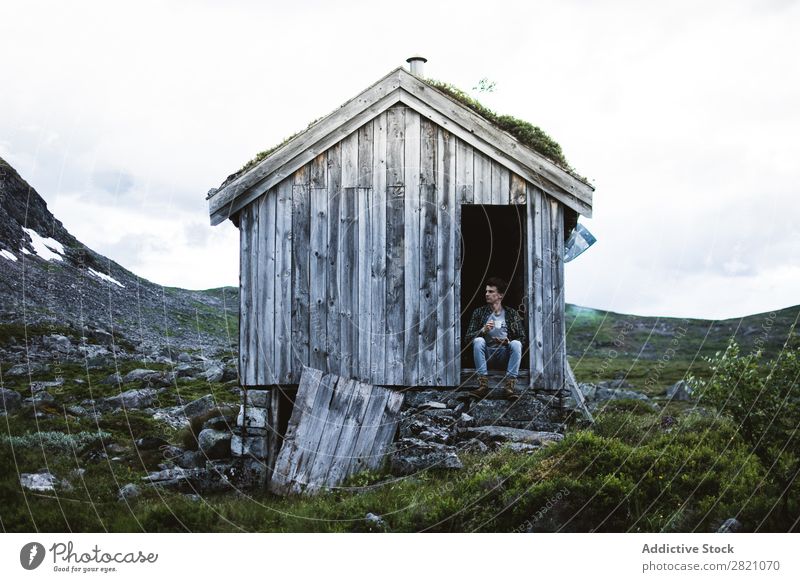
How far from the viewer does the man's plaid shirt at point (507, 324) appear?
1121 cm

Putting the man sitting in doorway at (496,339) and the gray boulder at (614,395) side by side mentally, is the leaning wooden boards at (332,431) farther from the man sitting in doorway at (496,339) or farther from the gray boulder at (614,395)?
the gray boulder at (614,395)

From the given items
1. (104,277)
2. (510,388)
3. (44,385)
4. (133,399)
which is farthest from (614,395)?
(104,277)

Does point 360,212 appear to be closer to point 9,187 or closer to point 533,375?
point 533,375

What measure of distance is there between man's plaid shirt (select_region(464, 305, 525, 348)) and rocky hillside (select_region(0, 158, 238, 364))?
44.0 feet

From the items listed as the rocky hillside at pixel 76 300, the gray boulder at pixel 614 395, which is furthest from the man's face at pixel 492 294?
the rocky hillside at pixel 76 300

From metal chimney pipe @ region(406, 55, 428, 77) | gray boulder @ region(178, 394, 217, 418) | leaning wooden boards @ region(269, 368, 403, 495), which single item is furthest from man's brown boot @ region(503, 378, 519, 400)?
gray boulder @ region(178, 394, 217, 418)

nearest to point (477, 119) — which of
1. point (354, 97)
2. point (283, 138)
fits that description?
point (354, 97)

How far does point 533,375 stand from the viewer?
10.7 metres

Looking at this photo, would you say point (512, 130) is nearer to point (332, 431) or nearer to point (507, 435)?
point (507, 435)

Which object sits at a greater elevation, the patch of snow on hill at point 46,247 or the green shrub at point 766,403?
the patch of snow on hill at point 46,247

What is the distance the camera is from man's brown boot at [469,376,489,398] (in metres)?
10.8

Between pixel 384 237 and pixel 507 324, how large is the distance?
2.38 m

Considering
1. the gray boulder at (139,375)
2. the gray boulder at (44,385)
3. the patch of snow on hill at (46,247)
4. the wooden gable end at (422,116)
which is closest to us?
the wooden gable end at (422,116)

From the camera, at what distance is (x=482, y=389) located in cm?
1077
